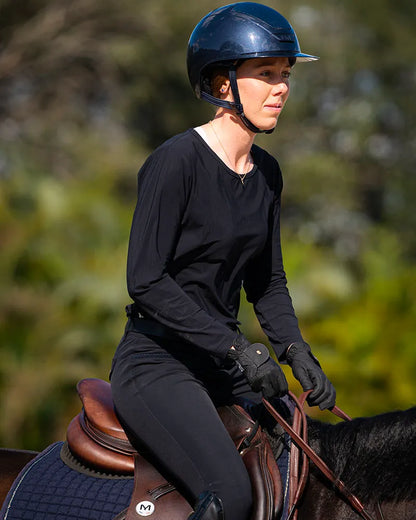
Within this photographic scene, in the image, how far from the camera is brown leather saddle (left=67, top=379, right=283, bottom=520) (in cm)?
249

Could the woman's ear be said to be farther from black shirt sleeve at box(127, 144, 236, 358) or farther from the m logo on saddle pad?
the m logo on saddle pad

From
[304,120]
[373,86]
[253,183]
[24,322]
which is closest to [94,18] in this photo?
[304,120]

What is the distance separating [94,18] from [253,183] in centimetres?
1552

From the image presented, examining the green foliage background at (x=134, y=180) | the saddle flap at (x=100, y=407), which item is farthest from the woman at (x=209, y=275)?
the green foliage background at (x=134, y=180)

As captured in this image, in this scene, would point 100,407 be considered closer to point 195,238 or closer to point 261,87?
point 195,238

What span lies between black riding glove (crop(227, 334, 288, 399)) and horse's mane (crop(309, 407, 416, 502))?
0.34m

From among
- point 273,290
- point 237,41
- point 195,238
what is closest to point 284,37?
point 237,41

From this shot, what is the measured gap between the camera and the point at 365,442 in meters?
2.64

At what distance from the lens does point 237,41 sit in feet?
8.91

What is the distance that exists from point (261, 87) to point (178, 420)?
1.23 m

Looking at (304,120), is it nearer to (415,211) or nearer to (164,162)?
(415,211)

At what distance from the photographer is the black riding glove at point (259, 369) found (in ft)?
8.29

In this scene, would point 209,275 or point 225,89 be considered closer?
point 209,275

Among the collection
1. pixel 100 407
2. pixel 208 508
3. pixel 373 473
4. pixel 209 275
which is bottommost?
pixel 373 473
